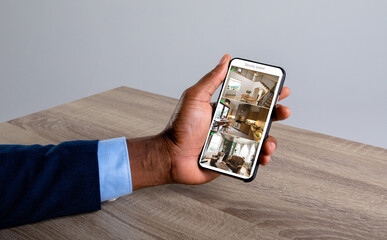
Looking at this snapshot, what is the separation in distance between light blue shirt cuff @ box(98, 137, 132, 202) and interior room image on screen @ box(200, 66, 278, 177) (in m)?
0.16

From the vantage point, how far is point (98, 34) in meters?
2.69

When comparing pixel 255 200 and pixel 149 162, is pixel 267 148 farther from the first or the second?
pixel 149 162

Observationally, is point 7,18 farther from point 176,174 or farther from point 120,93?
point 176,174

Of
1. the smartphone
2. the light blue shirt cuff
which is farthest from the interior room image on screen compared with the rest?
the light blue shirt cuff

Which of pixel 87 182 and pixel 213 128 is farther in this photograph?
pixel 213 128

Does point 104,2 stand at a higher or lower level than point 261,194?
higher

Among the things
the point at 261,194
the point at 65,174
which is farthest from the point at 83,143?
the point at 261,194

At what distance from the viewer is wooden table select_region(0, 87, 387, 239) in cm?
63

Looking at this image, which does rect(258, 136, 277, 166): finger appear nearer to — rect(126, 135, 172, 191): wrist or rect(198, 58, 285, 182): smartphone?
Result: rect(198, 58, 285, 182): smartphone

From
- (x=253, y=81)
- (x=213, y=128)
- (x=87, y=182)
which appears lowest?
(x=87, y=182)

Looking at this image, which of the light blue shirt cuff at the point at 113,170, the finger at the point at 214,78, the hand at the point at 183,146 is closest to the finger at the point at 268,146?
the hand at the point at 183,146

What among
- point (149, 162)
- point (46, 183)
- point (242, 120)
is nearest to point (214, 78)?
point (242, 120)

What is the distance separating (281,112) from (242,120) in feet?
0.28

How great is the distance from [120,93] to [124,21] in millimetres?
1484
